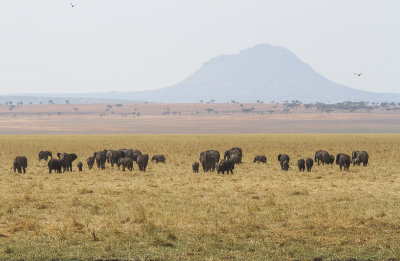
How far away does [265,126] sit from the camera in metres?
168

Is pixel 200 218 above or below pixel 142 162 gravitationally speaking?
above

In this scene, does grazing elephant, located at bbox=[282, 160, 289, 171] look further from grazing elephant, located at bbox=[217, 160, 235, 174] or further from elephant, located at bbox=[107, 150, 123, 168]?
elephant, located at bbox=[107, 150, 123, 168]

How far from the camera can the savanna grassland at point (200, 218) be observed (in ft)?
39.3

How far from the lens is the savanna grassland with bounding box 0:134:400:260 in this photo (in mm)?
11992

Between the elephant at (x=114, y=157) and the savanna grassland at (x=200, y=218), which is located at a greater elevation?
the savanna grassland at (x=200, y=218)

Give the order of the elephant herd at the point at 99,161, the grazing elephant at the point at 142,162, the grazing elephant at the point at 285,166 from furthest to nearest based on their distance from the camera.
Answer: the grazing elephant at the point at 285,166
the grazing elephant at the point at 142,162
the elephant herd at the point at 99,161

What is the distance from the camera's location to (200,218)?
51.9 ft

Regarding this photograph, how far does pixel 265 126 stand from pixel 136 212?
Result: 15307cm

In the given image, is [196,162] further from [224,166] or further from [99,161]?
[99,161]

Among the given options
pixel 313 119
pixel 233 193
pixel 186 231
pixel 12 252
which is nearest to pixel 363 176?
pixel 233 193

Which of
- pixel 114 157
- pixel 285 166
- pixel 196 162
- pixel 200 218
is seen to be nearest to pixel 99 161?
pixel 114 157

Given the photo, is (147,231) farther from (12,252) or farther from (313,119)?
(313,119)

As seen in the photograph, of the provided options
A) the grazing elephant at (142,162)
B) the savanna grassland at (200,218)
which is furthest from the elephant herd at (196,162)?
the savanna grassland at (200,218)

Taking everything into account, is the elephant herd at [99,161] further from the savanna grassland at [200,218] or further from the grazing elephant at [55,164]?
the savanna grassland at [200,218]
